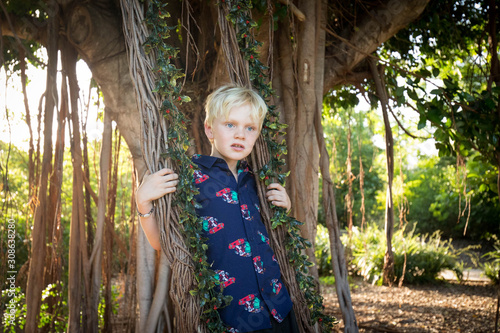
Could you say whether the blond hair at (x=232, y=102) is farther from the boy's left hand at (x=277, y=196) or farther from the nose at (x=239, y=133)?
the boy's left hand at (x=277, y=196)

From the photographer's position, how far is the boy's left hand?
69.7 inches

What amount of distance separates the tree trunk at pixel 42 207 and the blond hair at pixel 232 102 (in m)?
1.18

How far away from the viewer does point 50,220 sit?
280 centimetres

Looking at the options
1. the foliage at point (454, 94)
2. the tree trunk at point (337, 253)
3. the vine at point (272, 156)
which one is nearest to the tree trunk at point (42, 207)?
the vine at point (272, 156)

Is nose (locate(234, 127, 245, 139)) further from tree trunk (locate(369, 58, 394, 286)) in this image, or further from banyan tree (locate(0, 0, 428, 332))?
tree trunk (locate(369, 58, 394, 286))

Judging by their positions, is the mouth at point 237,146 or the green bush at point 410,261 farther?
the green bush at point 410,261

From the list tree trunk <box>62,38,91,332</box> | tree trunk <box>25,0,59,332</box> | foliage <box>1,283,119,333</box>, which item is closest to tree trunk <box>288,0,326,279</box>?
tree trunk <box>62,38,91,332</box>

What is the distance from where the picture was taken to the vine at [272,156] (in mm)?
1753

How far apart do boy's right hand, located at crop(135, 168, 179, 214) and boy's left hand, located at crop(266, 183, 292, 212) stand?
442 mm

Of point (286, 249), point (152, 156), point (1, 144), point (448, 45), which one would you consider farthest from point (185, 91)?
point (448, 45)

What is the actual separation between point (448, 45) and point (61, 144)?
363 cm

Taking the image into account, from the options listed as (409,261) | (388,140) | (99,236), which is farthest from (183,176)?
(409,261)

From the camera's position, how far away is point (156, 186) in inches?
58.6

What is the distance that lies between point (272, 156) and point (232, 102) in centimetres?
35
